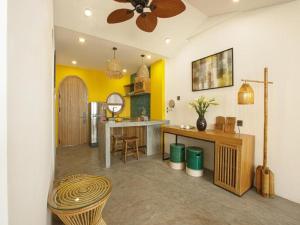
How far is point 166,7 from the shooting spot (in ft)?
5.53

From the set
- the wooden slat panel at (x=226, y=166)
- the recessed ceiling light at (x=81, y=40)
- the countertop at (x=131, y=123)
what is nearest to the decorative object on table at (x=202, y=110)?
the wooden slat panel at (x=226, y=166)

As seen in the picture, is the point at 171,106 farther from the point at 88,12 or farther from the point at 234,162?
the point at 88,12

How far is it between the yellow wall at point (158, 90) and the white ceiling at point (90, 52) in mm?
252

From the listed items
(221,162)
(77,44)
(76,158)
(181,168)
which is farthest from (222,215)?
(77,44)

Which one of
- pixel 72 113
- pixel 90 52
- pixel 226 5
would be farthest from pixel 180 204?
pixel 72 113

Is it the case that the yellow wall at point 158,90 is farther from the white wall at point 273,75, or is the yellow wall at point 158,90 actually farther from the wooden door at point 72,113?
the wooden door at point 72,113

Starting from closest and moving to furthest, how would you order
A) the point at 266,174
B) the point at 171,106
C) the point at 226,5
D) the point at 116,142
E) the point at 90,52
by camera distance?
1. the point at 266,174
2. the point at 226,5
3. the point at 90,52
4. the point at 116,142
5. the point at 171,106

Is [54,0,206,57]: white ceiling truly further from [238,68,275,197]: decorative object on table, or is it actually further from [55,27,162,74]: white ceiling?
[238,68,275,197]: decorative object on table

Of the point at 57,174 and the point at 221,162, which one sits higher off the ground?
the point at 221,162

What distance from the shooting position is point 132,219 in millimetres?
1658

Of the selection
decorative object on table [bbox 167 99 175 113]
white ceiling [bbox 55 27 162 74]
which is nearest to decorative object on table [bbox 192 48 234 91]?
decorative object on table [bbox 167 99 175 113]

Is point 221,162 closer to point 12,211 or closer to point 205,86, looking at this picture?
point 205,86

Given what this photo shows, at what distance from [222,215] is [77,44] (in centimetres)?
410

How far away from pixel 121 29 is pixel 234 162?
3.16 meters
